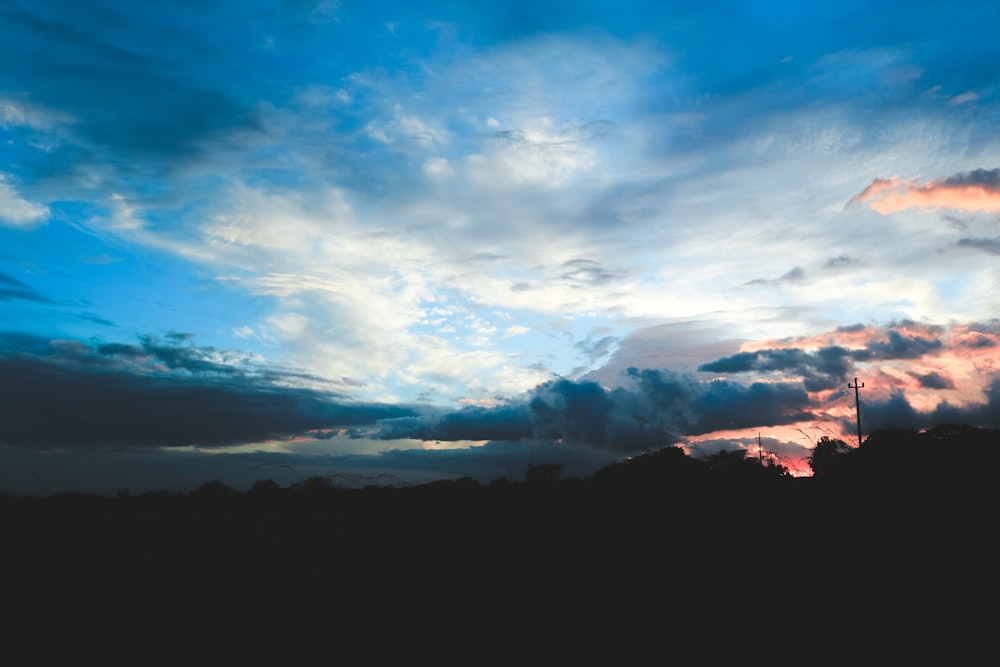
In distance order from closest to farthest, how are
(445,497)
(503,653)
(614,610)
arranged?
1. (503,653)
2. (614,610)
3. (445,497)

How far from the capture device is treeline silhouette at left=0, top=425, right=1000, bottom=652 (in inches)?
460

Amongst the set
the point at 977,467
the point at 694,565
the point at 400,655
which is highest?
the point at 977,467

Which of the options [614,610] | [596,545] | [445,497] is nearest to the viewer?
[614,610]

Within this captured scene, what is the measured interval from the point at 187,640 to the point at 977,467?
1945 centimetres

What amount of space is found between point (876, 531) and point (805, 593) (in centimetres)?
314

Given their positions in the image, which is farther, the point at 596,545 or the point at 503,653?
the point at 596,545

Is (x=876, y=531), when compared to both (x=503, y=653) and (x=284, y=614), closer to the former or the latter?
(x=503, y=653)

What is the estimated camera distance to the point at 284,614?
11.9m

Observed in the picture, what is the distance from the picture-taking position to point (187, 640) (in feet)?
36.3

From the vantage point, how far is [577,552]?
13.9 metres

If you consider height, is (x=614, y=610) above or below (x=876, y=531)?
below

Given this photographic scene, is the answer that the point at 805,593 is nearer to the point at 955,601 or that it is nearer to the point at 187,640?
the point at 955,601

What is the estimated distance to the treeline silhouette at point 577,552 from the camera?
38.3 ft

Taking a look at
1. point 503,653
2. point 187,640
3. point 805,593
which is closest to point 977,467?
point 805,593
